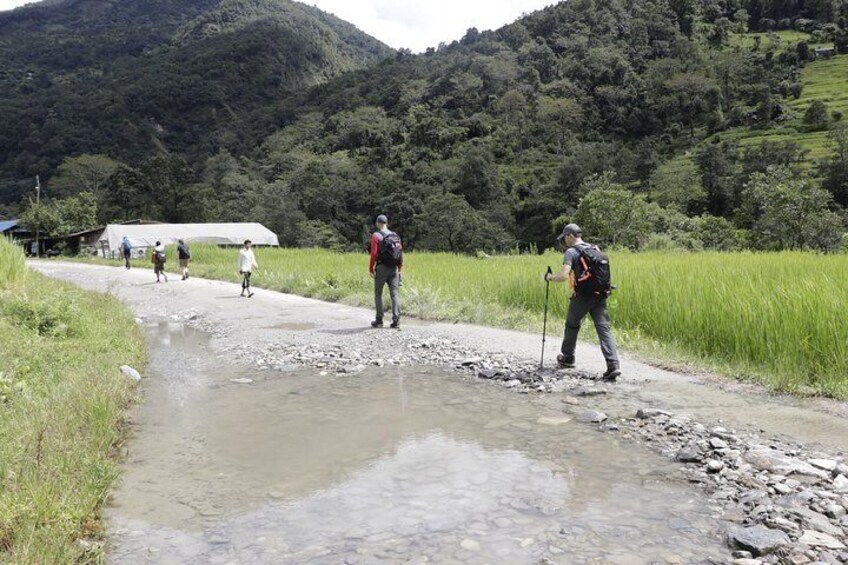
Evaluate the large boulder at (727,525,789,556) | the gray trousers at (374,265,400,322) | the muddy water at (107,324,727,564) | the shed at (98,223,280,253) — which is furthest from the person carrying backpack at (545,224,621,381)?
the shed at (98,223,280,253)

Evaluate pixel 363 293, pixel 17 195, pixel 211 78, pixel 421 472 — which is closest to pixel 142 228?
pixel 363 293

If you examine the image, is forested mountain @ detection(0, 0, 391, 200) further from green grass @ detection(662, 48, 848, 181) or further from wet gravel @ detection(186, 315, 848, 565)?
wet gravel @ detection(186, 315, 848, 565)

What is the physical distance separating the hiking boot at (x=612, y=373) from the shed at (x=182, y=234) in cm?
5288

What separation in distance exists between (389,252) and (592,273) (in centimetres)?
499

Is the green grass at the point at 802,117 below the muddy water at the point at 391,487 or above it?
above

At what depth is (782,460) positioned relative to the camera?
4828mm

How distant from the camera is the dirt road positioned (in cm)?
383

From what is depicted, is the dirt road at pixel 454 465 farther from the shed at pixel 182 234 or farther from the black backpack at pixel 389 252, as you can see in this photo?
the shed at pixel 182 234

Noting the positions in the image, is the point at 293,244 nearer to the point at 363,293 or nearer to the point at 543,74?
the point at 363,293

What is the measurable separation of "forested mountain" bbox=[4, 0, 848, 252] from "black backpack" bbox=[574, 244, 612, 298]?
28741mm

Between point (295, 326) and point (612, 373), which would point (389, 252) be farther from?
A: point (612, 373)

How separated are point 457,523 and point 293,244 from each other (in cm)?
6616

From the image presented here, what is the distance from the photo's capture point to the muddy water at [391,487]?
12.4ft

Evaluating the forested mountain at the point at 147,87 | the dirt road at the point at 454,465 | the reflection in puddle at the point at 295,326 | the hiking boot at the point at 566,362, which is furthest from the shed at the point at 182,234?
the forested mountain at the point at 147,87
